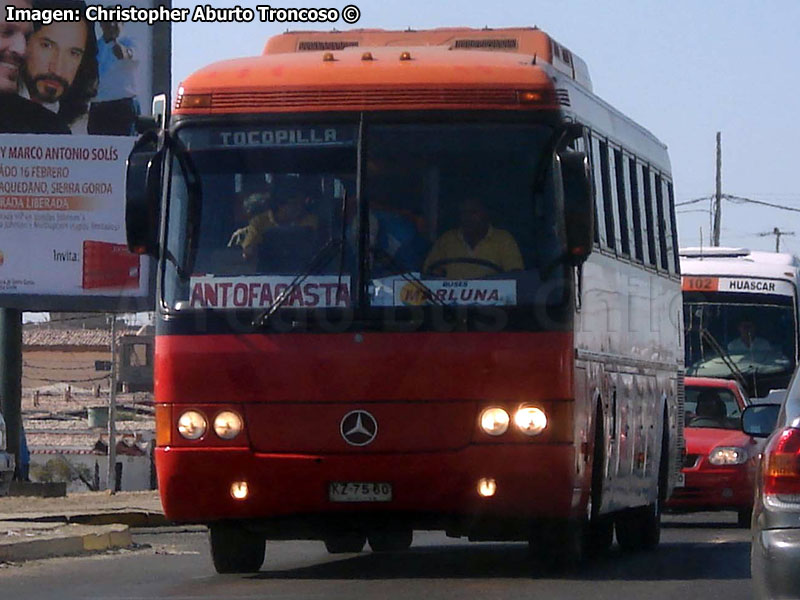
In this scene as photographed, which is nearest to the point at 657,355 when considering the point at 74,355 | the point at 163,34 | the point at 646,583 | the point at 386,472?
the point at 646,583

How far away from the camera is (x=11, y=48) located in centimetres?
2692

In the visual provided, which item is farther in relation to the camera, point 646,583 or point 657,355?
point 657,355

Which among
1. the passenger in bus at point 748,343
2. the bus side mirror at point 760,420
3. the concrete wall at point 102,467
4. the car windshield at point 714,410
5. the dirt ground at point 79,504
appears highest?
the passenger in bus at point 748,343

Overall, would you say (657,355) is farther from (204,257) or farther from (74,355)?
(74,355)

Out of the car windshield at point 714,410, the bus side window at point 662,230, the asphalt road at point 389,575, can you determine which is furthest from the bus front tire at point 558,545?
the car windshield at point 714,410

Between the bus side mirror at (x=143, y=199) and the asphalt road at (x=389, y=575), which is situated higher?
the bus side mirror at (x=143, y=199)

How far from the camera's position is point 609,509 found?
13430 mm

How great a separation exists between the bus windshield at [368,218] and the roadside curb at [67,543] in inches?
151

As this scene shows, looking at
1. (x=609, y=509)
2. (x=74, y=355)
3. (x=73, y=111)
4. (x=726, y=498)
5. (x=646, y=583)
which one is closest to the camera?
(x=646, y=583)

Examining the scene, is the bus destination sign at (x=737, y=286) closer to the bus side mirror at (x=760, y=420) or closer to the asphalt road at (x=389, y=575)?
the asphalt road at (x=389, y=575)

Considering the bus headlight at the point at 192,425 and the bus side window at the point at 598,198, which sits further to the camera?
the bus side window at the point at 598,198

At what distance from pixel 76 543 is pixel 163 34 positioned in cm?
1275

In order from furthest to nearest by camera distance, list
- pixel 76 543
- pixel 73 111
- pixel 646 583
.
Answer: pixel 73 111 < pixel 76 543 < pixel 646 583

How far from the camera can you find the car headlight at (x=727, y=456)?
20000 millimetres
